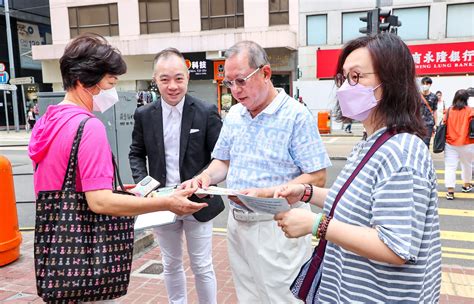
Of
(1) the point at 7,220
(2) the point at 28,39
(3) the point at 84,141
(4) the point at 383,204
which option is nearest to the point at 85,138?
(3) the point at 84,141

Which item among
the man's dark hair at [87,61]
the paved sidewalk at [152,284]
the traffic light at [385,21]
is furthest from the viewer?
the traffic light at [385,21]

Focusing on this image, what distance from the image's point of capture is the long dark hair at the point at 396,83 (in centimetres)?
153

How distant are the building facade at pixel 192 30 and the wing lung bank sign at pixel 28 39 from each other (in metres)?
5.04

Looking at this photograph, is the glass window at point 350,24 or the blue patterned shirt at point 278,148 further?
the glass window at point 350,24

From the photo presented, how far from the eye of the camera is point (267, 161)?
2426mm

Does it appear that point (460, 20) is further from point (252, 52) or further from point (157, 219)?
point (157, 219)

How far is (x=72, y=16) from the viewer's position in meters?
26.9

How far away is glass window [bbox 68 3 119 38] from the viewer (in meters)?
26.1

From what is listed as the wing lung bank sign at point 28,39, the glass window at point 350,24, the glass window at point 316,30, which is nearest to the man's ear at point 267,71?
the glass window at point 350,24

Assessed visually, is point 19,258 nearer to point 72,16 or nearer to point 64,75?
point 64,75

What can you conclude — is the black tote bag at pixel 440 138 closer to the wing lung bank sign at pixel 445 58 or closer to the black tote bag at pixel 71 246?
the black tote bag at pixel 71 246

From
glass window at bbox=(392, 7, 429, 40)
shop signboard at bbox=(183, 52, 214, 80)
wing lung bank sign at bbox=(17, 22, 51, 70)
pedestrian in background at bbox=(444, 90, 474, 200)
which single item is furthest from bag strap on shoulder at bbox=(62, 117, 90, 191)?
wing lung bank sign at bbox=(17, 22, 51, 70)

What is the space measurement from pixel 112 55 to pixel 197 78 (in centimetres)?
2392

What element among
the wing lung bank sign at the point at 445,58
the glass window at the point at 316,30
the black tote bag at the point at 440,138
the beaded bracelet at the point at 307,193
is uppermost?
the glass window at the point at 316,30
